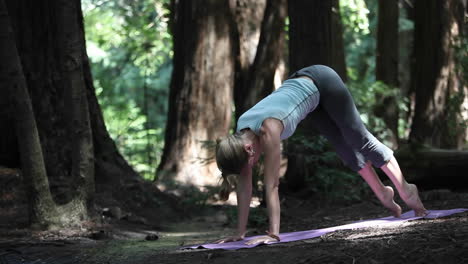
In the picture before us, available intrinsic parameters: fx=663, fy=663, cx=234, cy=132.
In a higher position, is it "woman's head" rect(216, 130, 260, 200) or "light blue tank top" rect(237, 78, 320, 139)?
"light blue tank top" rect(237, 78, 320, 139)

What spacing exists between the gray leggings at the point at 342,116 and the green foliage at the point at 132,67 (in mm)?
9334

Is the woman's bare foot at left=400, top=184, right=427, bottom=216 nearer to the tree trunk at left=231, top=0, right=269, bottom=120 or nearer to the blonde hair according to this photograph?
the blonde hair

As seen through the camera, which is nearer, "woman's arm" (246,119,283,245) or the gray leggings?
"woman's arm" (246,119,283,245)

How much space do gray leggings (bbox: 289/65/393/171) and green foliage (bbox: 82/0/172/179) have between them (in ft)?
30.6

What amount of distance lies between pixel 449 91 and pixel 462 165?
3.66m

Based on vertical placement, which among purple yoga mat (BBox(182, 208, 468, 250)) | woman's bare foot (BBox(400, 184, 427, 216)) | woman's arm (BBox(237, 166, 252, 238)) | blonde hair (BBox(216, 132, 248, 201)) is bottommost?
purple yoga mat (BBox(182, 208, 468, 250))

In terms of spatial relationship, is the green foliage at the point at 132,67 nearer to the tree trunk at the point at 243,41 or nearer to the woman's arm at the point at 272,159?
the tree trunk at the point at 243,41

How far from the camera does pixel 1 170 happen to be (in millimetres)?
7824

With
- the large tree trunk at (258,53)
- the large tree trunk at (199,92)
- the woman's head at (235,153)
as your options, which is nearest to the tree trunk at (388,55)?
the large tree trunk at (258,53)

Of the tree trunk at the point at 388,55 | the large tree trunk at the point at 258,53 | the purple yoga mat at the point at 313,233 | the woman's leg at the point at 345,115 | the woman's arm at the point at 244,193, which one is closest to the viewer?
the purple yoga mat at the point at 313,233

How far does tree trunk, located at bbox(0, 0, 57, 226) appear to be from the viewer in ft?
20.4

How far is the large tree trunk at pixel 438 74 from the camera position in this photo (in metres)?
12.1

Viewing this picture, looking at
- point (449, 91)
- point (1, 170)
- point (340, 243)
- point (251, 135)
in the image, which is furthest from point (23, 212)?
point (449, 91)

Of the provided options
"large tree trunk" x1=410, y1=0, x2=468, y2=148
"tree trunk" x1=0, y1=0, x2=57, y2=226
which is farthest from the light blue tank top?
"large tree trunk" x1=410, y1=0, x2=468, y2=148
